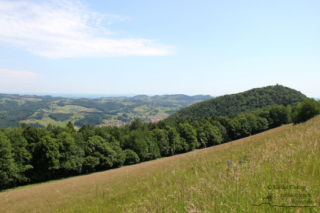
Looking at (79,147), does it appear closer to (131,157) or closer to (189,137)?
(131,157)

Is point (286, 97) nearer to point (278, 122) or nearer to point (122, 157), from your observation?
point (278, 122)

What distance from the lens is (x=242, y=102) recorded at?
154 meters

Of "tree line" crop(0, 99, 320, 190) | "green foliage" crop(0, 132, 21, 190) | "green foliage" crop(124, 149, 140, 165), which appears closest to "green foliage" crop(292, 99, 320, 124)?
"tree line" crop(0, 99, 320, 190)

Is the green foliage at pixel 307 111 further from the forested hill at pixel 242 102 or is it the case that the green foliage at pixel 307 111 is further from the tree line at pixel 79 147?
the forested hill at pixel 242 102

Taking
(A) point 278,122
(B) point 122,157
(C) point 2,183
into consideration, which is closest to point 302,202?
(C) point 2,183

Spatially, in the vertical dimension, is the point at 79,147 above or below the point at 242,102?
below

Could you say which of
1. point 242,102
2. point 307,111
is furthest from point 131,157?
point 242,102

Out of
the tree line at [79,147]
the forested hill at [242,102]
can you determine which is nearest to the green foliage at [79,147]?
the tree line at [79,147]

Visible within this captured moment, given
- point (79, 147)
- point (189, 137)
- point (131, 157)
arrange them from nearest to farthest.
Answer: point (79, 147) → point (131, 157) → point (189, 137)

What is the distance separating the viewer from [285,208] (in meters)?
2.84

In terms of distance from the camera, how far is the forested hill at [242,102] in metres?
144

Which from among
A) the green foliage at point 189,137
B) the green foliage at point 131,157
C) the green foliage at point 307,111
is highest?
the green foliage at point 307,111

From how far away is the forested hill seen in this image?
→ 473 ft

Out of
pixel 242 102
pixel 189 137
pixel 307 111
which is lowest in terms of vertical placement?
pixel 189 137
